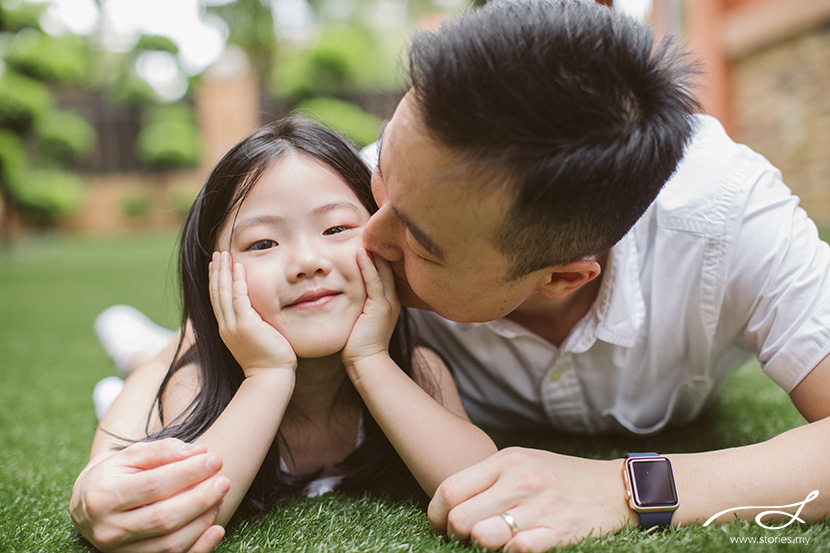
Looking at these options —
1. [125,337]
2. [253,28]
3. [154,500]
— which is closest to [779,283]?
[154,500]

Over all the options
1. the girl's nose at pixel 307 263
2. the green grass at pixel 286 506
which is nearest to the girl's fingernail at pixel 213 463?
the green grass at pixel 286 506

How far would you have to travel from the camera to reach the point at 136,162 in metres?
18.1

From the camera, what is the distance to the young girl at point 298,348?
4.41 ft

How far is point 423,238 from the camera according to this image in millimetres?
1309

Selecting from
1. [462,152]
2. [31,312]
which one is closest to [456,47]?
[462,152]

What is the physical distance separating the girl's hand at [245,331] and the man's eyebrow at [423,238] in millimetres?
368

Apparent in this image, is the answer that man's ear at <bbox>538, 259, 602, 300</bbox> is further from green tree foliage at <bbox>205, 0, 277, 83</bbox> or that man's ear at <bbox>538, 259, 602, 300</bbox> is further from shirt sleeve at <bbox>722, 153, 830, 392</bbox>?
green tree foliage at <bbox>205, 0, 277, 83</bbox>

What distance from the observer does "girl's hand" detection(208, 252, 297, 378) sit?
139 cm

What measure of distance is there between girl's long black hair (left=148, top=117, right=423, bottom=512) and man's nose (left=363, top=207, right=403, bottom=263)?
0.69 feet

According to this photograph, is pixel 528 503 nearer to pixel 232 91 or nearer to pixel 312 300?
pixel 312 300

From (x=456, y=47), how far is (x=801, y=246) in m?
0.87

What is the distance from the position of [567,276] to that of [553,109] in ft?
1.39

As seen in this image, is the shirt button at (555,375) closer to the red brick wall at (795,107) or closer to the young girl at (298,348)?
the young girl at (298,348)

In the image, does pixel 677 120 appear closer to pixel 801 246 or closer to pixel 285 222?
pixel 801 246
